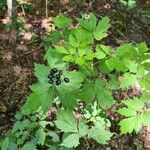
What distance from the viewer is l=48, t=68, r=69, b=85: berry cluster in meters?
2.07

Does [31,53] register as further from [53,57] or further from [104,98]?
[104,98]

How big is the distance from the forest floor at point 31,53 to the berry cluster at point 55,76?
6.32 feet

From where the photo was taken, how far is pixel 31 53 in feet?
16.9

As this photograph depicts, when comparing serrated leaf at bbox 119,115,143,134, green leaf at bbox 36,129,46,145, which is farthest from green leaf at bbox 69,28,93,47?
green leaf at bbox 36,129,46,145

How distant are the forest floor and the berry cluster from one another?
193cm

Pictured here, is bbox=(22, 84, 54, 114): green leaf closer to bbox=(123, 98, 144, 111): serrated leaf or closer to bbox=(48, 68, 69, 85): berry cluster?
bbox=(48, 68, 69, 85): berry cluster

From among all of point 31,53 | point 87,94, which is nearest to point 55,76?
point 87,94

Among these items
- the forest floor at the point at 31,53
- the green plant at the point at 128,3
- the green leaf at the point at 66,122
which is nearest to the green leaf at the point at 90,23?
the green leaf at the point at 66,122

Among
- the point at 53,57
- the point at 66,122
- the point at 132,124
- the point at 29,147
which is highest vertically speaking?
the point at 53,57

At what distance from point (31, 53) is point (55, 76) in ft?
10.3

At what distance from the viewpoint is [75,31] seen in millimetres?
2176

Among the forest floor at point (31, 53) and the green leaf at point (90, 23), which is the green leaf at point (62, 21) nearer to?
the green leaf at point (90, 23)

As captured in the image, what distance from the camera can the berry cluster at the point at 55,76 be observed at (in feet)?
6.79

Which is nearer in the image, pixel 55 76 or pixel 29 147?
pixel 55 76
